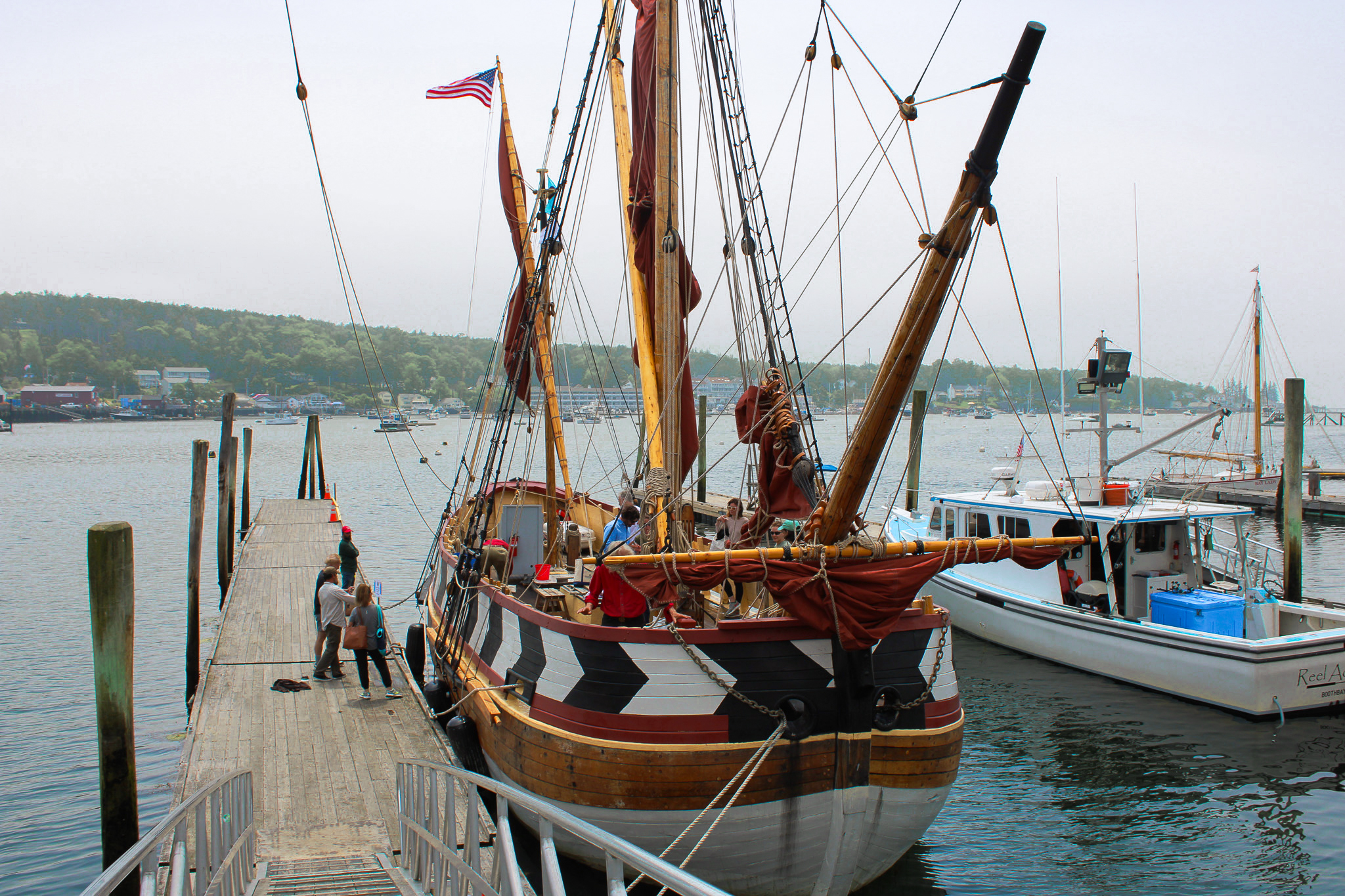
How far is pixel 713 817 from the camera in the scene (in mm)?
8219

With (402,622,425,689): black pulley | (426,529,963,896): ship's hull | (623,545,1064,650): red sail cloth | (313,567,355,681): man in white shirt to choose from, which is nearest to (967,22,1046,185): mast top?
(623,545,1064,650): red sail cloth

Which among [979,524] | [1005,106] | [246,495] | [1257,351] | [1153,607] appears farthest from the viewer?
[1257,351]

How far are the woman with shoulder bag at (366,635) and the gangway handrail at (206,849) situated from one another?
3865 mm

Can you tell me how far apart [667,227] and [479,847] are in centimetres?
806

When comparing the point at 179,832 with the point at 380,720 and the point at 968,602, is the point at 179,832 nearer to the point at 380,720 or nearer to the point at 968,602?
the point at 380,720

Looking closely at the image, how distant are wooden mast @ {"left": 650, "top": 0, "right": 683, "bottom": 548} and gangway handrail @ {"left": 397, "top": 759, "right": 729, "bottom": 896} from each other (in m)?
5.06

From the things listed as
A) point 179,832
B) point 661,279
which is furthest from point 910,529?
point 179,832

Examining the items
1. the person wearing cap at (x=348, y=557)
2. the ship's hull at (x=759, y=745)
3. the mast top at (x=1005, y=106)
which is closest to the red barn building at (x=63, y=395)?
the person wearing cap at (x=348, y=557)

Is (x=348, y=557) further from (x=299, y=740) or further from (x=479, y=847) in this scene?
(x=479, y=847)

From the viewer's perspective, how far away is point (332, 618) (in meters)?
12.3

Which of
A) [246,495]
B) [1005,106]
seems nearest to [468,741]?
[1005,106]

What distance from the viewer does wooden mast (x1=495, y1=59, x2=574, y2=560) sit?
1705 centimetres

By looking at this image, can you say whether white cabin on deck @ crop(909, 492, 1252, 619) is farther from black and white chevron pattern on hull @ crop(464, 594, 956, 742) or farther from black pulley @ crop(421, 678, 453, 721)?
black pulley @ crop(421, 678, 453, 721)

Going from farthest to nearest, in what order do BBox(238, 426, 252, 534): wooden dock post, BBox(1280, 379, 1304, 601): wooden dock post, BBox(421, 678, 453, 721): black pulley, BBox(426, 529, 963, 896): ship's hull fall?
BBox(238, 426, 252, 534): wooden dock post < BBox(1280, 379, 1304, 601): wooden dock post < BBox(421, 678, 453, 721): black pulley < BBox(426, 529, 963, 896): ship's hull
